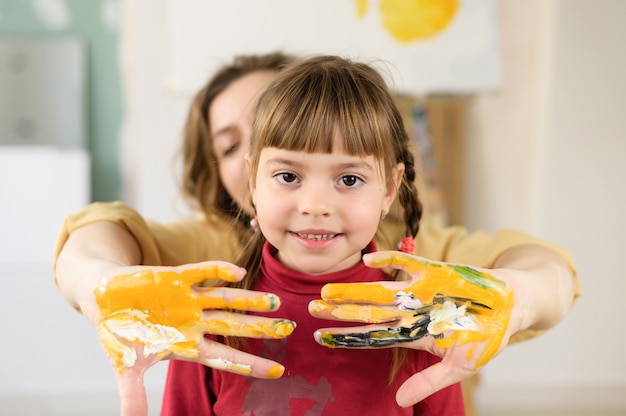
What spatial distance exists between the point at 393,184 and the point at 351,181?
0.36 feet

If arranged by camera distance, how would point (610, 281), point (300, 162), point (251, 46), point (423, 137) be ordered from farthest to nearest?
point (610, 281) < point (423, 137) < point (251, 46) < point (300, 162)

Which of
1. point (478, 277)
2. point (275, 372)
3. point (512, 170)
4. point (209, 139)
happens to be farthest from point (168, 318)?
point (512, 170)

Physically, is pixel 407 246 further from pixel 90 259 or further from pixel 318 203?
pixel 90 259

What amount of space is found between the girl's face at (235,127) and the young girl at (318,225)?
365 millimetres

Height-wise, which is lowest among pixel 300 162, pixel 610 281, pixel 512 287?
pixel 610 281

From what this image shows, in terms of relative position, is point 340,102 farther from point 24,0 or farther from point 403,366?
point 24,0

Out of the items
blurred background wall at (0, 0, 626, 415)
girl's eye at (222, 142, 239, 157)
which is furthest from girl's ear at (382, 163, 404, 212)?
blurred background wall at (0, 0, 626, 415)

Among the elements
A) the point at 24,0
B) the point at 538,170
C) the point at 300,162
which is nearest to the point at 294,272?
the point at 300,162

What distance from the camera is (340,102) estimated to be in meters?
0.94

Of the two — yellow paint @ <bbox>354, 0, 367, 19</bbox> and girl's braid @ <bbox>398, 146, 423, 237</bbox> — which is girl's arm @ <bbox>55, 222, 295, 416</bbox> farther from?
yellow paint @ <bbox>354, 0, 367, 19</bbox>

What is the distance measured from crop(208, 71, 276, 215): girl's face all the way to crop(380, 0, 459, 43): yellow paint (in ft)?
2.81

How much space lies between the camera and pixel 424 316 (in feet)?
3.05

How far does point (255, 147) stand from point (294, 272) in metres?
0.19

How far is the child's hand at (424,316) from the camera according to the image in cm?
91
